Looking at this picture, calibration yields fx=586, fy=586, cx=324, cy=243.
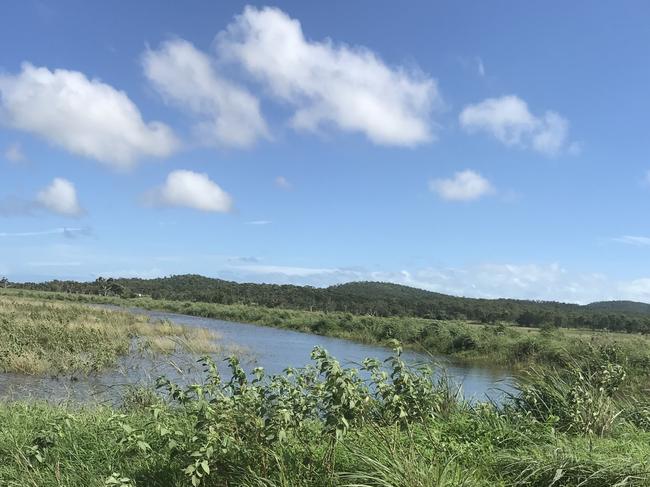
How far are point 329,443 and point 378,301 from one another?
9407 cm

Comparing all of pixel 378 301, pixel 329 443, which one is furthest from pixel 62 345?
pixel 378 301

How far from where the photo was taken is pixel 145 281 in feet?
471

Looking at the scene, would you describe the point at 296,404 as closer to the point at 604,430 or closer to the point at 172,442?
the point at 172,442

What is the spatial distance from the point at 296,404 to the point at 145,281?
478 ft

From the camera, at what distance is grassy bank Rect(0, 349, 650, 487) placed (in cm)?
442

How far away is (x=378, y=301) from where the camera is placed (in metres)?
98.1

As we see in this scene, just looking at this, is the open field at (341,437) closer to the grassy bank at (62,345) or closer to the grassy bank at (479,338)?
the grassy bank at (62,345)

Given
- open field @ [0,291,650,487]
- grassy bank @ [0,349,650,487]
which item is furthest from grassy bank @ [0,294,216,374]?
grassy bank @ [0,349,650,487]

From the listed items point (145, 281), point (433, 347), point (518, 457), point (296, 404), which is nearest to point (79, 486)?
point (296, 404)

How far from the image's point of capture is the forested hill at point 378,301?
6931cm

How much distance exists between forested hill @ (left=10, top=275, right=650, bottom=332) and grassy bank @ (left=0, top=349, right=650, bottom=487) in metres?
56.5

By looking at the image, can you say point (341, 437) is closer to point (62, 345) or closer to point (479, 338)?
point (62, 345)

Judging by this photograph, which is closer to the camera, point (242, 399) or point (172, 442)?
point (172, 442)

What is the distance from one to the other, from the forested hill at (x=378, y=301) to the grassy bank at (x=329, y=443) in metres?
56.5
